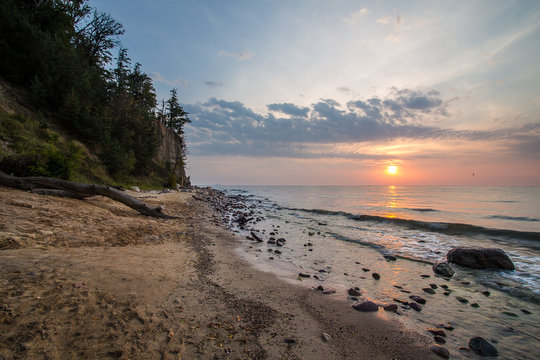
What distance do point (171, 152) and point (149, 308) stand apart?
50.2 m

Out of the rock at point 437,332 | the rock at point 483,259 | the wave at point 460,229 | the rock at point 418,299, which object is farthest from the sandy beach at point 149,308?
the wave at point 460,229

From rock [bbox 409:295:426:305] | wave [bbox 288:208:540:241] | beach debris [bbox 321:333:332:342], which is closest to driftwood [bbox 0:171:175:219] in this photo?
beach debris [bbox 321:333:332:342]

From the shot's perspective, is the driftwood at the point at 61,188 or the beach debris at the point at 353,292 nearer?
the beach debris at the point at 353,292

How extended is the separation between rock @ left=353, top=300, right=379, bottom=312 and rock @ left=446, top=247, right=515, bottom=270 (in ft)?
20.7

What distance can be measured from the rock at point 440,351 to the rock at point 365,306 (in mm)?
1166

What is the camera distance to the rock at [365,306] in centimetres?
451

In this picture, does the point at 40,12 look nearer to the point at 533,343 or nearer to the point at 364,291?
the point at 364,291

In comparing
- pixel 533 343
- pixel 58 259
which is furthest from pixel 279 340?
pixel 533 343

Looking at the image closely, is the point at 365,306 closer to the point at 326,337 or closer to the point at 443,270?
the point at 326,337

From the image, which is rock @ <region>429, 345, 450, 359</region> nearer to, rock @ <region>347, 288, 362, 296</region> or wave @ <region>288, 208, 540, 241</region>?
rock @ <region>347, 288, 362, 296</region>

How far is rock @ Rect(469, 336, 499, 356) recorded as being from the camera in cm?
350

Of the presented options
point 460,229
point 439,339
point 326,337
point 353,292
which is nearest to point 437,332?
point 439,339

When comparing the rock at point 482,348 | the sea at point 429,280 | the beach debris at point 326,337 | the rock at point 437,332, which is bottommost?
the sea at point 429,280

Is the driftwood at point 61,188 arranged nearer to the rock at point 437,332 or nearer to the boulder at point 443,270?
the rock at point 437,332
